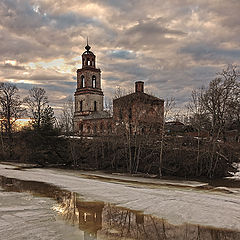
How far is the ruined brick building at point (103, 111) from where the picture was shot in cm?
2631

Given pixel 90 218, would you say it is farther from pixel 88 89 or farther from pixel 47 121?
pixel 88 89

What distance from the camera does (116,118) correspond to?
2919 cm

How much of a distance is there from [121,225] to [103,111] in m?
46.5

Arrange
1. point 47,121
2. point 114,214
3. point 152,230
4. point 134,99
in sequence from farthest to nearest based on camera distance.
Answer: point 47,121 < point 134,99 < point 114,214 < point 152,230

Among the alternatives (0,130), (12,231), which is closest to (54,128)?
(0,130)

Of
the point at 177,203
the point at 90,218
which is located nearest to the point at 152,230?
the point at 90,218

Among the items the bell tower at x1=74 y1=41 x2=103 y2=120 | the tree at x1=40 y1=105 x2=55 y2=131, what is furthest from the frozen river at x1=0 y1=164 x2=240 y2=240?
the bell tower at x1=74 y1=41 x2=103 y2=120

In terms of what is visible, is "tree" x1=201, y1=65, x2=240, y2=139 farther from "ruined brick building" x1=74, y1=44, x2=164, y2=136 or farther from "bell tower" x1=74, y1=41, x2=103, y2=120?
"bell tower" x1=74, y1=41, x2=103, y2=120

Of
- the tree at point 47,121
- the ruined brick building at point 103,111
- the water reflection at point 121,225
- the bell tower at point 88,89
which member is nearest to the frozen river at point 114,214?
the water reflection at point 121,225

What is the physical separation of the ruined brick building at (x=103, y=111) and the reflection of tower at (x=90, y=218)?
562 inches

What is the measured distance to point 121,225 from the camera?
9.34 metres

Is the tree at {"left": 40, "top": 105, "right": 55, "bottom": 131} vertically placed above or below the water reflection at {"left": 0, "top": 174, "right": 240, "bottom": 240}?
above

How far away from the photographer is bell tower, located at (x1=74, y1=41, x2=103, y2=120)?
61.6 metres

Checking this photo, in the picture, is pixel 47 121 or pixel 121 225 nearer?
pixel 121 225
